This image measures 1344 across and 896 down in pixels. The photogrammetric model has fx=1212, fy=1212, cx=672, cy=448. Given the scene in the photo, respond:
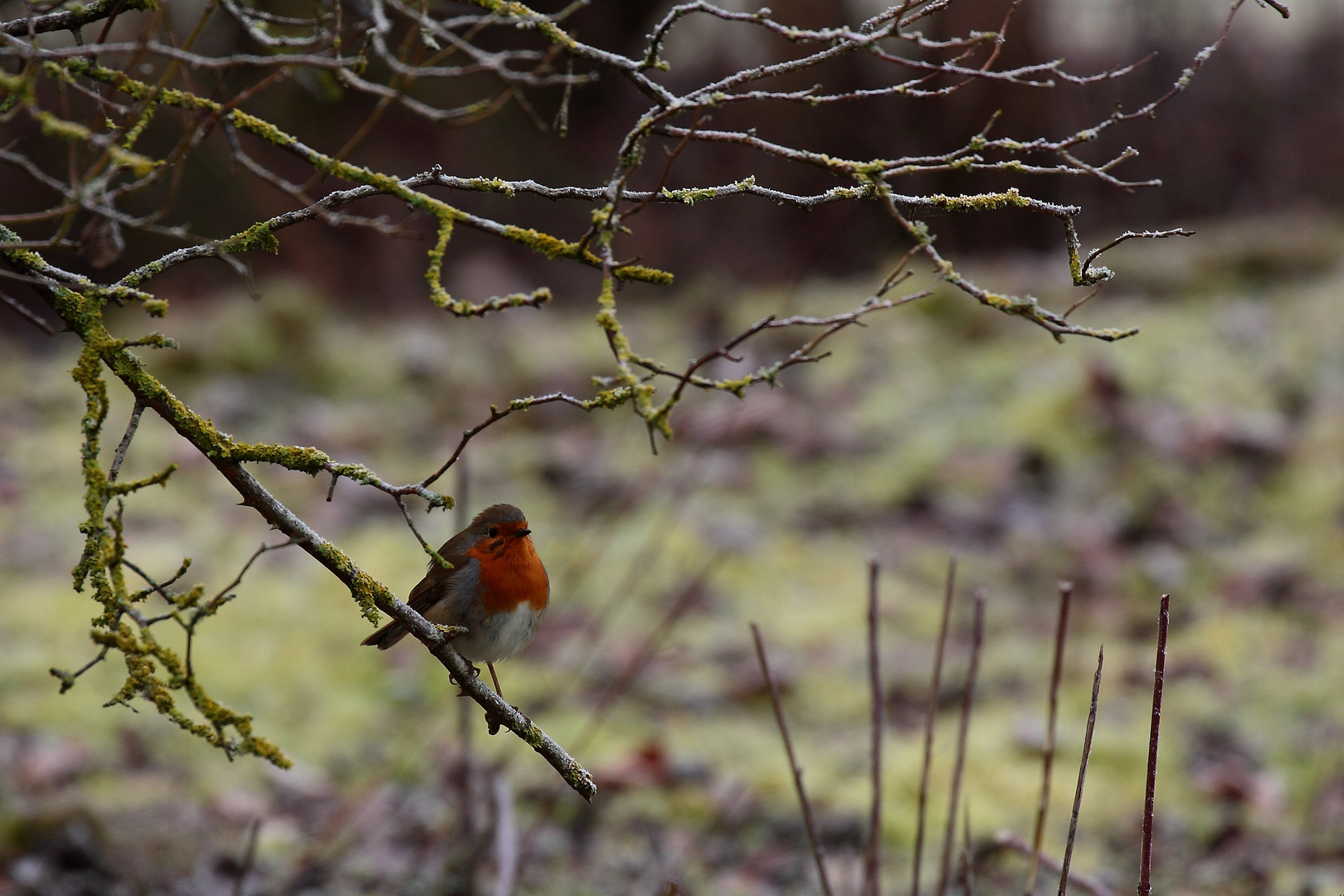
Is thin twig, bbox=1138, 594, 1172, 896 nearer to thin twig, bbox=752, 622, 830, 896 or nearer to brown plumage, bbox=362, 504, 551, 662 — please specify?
thin twig, bbox=752, 622, 830, 896

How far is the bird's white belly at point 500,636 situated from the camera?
5.66 feet

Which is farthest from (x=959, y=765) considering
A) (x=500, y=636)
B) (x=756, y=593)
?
(x=756, y=593)

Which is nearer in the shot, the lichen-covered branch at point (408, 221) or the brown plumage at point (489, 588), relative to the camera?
the lichen-covered branch at point (408, 221)

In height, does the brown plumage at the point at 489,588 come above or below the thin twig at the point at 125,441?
above

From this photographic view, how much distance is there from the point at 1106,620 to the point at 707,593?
1616 mm

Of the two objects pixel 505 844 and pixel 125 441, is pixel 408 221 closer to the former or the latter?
pixel 125 441

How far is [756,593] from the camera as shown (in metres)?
5.24

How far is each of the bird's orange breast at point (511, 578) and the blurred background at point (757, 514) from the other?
1.26 ft

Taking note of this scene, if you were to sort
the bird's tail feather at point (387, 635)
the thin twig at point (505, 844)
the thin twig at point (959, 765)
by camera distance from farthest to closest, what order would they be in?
the thin twig at point (505, 844), the thin twig at point (959, 765), the bird's tail feather at point (387, 635)

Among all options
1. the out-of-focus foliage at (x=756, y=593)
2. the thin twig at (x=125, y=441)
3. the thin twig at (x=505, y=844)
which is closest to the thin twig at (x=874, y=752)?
the out-of-focus foliage at (x=756, y=593)

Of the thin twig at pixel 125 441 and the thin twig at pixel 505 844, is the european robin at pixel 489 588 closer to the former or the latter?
the thin twig at pixel 125 441

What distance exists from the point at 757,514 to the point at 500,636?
429 centimetres

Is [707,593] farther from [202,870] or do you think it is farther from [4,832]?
[4,832]

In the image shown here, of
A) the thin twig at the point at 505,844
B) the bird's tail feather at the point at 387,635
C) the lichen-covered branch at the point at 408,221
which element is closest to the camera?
the lichen-covered branch at the point at 408,221
